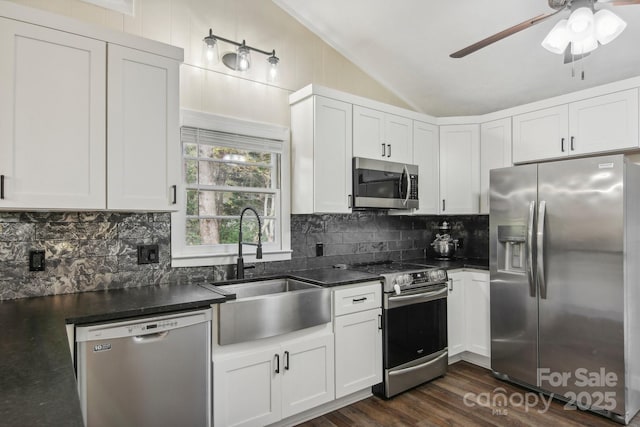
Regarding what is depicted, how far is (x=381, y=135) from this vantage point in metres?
3.31

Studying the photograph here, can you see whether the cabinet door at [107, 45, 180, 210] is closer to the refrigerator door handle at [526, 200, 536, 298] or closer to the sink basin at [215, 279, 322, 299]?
the sink basin at [215, 279, 322, 299]

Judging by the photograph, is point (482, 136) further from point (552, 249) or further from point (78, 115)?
point (78, 115)

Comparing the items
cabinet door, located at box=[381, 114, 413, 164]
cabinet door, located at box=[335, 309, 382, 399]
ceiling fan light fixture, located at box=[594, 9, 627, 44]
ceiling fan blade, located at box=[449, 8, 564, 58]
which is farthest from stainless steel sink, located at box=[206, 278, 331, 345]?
ceiling fan light fixture, located at box=[594, 9, 627, 44]

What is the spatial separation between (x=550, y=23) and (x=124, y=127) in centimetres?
Answer: 299

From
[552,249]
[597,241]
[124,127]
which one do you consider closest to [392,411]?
[552,249]

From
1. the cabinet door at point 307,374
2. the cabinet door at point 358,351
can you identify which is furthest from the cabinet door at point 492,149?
the cabinet door at point 307,374

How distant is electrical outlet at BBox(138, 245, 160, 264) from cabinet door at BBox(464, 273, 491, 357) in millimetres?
2649

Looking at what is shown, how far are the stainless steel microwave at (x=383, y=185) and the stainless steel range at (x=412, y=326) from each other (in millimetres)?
569

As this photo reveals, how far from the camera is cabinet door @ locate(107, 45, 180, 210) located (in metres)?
2.03

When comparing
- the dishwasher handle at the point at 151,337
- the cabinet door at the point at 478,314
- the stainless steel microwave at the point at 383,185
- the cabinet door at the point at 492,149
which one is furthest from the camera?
the cabinet door at the point at 492,149

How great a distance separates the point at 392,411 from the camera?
2.66 metres

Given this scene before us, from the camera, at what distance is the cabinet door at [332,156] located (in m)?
2.91

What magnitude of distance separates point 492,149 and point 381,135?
1.15m

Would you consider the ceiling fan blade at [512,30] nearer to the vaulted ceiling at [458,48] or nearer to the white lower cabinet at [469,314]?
the vaulted ceiling at [458,48]
